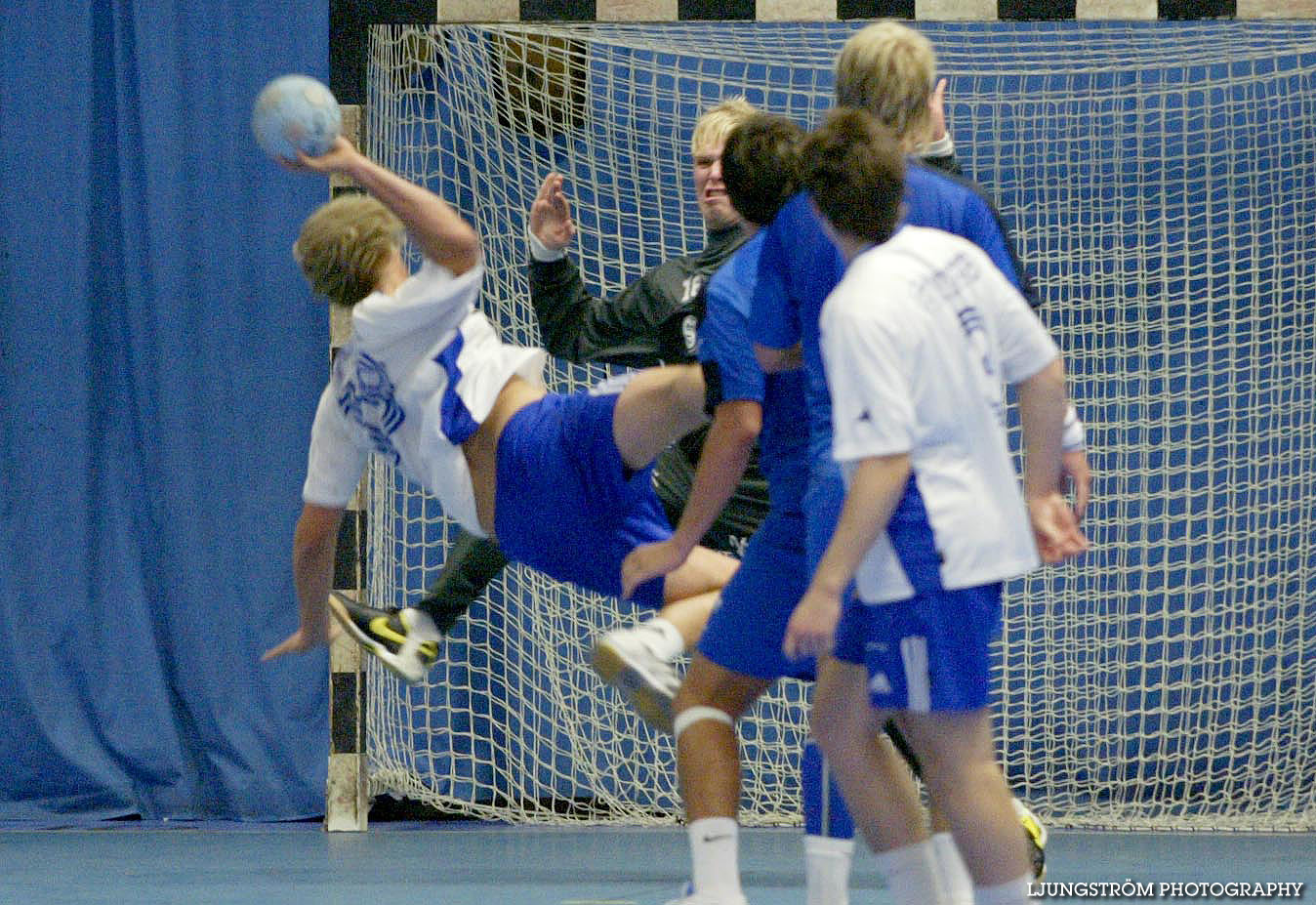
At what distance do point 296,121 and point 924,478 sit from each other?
1.20 m

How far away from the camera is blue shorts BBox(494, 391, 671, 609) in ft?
10.2

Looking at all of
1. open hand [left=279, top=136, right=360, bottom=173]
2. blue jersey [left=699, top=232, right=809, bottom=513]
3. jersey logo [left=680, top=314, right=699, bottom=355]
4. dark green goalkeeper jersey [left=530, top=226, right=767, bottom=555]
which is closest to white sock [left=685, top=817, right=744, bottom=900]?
blue jersey [left=699, top=232, right=809, bottom=513]

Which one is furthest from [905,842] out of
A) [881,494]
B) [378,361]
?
[378,361]

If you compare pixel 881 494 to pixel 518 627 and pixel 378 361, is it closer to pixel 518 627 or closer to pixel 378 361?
pixel 378 361

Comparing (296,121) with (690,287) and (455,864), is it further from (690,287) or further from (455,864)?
(455,864)

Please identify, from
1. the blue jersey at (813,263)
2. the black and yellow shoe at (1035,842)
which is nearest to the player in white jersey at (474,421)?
the blue jersey at (813,263)

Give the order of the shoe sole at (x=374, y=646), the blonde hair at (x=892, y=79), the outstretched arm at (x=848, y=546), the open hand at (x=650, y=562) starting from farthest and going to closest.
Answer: the shoe sole at (x=374, y=646)
the open hand at (x=650, y=562)
the blonde hair at (x=892, y=79)
the outstretched arm at (x=848, y=546)

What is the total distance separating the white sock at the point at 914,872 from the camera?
2.53 metres

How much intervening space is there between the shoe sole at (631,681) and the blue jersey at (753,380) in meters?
0.39

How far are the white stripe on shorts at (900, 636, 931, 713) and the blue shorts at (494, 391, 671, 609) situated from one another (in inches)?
37.5

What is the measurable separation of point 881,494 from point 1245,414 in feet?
12.2

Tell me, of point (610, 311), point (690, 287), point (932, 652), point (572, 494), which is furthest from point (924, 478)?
point (610, 311)

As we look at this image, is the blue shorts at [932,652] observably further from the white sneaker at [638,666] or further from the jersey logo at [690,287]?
the jersey logo at [690,287]

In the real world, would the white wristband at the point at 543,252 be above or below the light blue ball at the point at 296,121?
below
